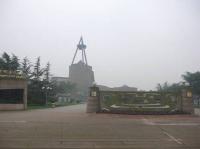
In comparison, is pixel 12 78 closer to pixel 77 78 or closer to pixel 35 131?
pixel 35 131

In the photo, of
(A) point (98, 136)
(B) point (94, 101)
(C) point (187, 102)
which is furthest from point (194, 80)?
(A) point (98, 136)

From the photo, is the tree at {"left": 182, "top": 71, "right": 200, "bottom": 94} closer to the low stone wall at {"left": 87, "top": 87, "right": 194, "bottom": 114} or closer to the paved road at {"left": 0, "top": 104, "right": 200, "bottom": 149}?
the low stone wall at {"left": 87, "top": 87, "right": 194, "bottom": 114}

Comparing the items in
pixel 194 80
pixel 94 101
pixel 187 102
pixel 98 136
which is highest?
pixel 194 80

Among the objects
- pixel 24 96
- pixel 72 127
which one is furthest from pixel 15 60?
pixel 72 127

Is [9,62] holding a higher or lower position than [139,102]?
higher

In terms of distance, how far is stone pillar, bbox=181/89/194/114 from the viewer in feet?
95.1

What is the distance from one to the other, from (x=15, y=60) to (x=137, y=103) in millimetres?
28482

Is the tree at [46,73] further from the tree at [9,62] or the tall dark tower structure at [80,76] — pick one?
the tall dark tower structure at [80,76]

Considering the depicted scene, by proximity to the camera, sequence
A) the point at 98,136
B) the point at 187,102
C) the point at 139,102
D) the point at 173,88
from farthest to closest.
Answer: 1. the point at 173,88
2. the point at 139,102
3. the point at 187,102
4. the point at 98,136

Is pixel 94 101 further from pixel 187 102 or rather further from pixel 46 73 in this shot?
pixel 46 73

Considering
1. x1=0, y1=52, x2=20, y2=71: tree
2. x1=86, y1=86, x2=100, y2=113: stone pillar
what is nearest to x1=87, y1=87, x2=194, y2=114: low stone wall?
x1=86, y1=86, x2=100, y2=113: stone pillar

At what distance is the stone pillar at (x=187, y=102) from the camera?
95.1 feet

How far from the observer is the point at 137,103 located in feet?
98.2

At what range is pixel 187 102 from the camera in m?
29.1
